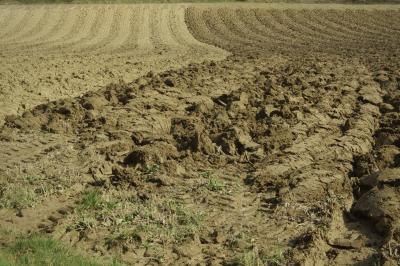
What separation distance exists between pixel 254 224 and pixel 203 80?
22.4ft

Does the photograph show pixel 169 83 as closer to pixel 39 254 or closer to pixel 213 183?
pixel 213 183

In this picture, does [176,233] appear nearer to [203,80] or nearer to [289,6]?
[203,80]

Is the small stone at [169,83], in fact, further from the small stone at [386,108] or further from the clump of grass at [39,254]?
the clump of grass at [39,254]

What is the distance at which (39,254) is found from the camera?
5141mm

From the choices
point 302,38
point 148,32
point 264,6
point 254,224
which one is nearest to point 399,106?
point 254,224

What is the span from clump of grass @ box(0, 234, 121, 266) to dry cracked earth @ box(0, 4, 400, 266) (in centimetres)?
30

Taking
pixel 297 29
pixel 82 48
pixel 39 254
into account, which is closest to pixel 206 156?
pixel 39 254

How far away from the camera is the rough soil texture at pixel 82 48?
11992mm

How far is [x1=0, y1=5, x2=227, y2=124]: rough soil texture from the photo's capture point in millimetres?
11992

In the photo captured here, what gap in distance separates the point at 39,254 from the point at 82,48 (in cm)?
1391

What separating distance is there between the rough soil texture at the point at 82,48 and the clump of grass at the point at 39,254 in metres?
5.34

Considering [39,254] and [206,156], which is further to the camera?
[206,156]

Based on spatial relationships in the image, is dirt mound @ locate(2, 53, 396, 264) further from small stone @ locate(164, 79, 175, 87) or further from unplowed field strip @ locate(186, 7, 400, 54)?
unplowed field strip @ locate(186, 7, 400, 54)

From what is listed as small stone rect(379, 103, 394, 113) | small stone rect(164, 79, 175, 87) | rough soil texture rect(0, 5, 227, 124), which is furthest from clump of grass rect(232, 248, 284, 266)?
small stone rect(164, 79, 175, 87)
